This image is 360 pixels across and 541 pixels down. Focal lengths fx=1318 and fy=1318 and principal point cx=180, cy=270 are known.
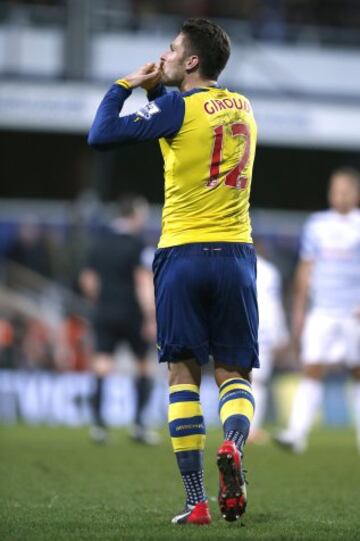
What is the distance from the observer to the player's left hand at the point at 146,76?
6.25 meters

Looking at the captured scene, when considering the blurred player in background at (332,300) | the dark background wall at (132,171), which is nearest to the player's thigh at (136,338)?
the blurred player in background at (332,300)

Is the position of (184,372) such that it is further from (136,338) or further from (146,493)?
(136,338)

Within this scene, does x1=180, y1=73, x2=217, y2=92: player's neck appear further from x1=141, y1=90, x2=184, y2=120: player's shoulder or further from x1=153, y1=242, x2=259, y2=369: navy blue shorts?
x1=153, y1=242, x2=259, y2=369: navy blue shorts

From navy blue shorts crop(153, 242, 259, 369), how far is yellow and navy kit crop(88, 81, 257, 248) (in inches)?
3.2

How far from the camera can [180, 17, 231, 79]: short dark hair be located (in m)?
6.26

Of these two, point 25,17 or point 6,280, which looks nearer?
point 6,280

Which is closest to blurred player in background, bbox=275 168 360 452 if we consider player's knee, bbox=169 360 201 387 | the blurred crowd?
player's knee, bbox=169 360 201 387

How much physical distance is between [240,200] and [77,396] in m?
10.6

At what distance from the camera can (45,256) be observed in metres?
18.5

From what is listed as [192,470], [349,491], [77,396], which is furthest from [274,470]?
[77,396]

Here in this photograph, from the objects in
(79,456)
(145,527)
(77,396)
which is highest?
(145,527)

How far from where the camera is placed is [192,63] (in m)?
6.31

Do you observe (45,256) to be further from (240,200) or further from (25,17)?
(240,200)

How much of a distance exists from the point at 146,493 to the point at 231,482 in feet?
7.51
